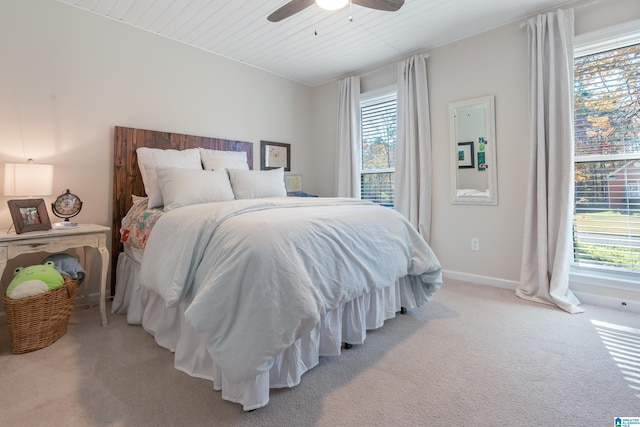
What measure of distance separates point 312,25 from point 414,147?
1.60 m

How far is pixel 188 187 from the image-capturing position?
2.30 m

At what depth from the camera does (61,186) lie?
7.91 feet

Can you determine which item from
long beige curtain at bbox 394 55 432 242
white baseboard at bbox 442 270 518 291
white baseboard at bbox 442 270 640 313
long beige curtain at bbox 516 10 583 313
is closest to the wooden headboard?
long beige curtain at bbox 394 55 432 242

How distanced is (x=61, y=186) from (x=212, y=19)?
74.5 inches

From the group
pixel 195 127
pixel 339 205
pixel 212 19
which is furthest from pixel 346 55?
pixel 339 205

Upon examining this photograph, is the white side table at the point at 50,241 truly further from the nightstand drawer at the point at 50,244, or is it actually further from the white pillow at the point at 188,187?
the white pillow at the point at 188,187

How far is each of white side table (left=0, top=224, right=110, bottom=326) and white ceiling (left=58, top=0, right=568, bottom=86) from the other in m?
1.85

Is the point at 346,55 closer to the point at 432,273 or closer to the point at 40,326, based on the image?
the point at 432,273

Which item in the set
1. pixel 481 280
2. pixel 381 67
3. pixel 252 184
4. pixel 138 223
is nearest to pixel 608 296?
pixel 481 280

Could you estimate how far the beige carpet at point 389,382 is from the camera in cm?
124

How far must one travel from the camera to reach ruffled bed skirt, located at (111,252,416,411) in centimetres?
131

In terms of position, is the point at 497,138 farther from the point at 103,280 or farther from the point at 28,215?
the point at 28,215

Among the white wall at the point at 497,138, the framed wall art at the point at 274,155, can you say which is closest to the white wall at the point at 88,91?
the framed wall art at the point at 274,155

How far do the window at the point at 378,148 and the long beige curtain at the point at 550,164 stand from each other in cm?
146
